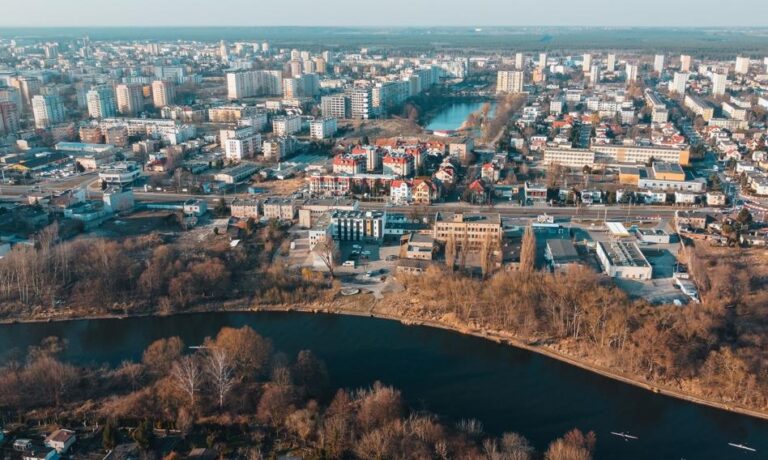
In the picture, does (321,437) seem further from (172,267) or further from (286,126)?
(286,126)

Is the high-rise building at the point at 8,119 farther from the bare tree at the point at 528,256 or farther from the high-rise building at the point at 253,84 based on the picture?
the bare tree at the point at 528,256

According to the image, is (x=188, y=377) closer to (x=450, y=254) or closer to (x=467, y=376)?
(x=467, y=376)

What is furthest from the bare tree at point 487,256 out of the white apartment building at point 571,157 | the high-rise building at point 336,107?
the high-rise building at point 336,107

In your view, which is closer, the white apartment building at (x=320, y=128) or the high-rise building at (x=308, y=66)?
the white apartment building at (x=320, y=128)

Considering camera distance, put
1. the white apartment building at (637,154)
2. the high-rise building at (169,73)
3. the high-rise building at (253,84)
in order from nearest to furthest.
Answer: the white apartment building at (637,154), the high-rise building at (253,84), the high-rise building at (169,73)

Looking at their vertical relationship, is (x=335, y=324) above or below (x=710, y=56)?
below

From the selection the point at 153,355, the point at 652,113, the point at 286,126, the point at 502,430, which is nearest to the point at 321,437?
the point at 502,430
